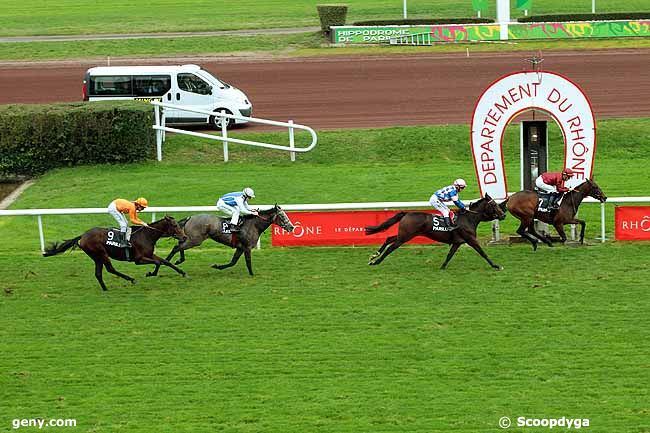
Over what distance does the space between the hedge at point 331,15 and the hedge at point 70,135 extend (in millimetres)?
17605

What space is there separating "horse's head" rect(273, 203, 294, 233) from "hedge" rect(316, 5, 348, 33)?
2437 cm

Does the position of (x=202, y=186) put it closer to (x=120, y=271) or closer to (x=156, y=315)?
(x=120, y=271)

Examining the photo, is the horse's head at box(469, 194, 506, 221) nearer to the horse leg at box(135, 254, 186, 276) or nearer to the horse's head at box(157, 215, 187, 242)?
the horse's head at box(157, 215, 187, 242)

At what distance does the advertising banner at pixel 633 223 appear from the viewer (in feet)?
61.3

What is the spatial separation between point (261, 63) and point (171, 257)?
64.0 feet

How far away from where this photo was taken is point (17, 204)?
72.4ft

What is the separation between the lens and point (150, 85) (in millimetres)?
27688

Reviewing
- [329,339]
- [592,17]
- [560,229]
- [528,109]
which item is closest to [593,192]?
[560,229]

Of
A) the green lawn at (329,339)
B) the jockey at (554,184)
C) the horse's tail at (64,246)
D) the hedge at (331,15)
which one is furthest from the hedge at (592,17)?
the horse's tail at (64,246)

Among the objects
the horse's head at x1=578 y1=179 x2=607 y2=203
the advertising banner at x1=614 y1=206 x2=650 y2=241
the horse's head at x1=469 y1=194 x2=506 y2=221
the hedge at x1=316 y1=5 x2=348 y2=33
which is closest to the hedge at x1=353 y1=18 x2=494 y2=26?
the hedge at x1=316 y1=5 x2=348 y2=33

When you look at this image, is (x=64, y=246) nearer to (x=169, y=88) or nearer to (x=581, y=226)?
(x=581, y=226)

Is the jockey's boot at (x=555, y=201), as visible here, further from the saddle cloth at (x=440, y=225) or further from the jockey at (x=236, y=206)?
the jockey at (x=236, y=206)

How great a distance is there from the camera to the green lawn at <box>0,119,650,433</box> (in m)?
12.2

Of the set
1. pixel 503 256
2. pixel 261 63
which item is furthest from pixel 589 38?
pixel 503 256
